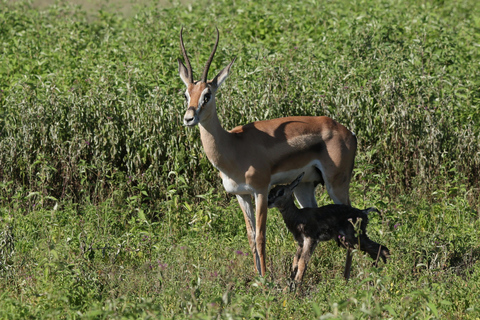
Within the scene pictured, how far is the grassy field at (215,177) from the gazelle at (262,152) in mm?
675

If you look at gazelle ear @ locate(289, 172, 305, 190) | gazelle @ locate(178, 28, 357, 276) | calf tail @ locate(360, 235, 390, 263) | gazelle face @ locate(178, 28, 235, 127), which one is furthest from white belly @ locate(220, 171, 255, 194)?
calf tail @ locate(360, 235, 390, 263)

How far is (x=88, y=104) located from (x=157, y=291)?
3487mm

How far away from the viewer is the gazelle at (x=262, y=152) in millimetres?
6324

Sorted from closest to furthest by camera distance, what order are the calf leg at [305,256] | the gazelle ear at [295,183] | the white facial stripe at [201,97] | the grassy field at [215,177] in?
the grassy field at [215,177] < the white facial stripe at [201,97] < the calf leg at [305,256] < the gazelle ear at [295,183]

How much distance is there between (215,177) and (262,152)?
2087 millimetres

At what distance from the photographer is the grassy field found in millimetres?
5688

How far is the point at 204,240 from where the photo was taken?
24.0ft

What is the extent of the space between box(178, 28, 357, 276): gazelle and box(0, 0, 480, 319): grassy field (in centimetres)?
68

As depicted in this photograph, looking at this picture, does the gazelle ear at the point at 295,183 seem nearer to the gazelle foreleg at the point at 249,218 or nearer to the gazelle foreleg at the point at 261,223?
the gazelle foreleg at the point at 261,223

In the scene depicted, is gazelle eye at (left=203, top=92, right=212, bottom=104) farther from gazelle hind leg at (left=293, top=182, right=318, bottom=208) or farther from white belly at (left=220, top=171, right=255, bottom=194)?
gazelle hind leg at (left=293, top=182, right=318, bottom=208)

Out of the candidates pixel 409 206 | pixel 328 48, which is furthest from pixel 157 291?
pixel 328 48

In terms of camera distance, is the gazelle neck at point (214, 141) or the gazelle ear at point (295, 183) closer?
the gazelle neck at point (214, 141)

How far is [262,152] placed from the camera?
6527mm

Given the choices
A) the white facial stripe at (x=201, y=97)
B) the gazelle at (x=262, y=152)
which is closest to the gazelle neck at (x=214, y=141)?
the gazelle at (x=262, y=152)
